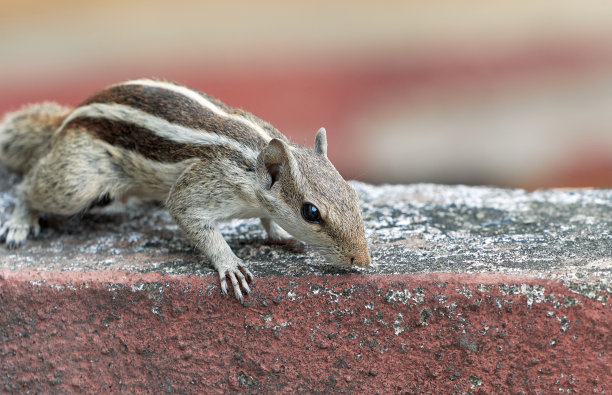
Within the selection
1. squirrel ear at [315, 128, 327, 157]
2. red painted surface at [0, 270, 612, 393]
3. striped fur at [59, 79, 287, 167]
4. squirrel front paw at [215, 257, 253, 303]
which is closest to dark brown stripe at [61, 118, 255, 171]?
striped fur at [59, 79, 287, 167]

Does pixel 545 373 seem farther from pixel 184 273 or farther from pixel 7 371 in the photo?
pixel 7 371

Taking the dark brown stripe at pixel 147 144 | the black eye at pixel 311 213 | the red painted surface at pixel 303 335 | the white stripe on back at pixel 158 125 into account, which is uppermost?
the white stripe on back at pixel 158 125

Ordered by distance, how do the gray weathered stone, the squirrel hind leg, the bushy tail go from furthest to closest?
the bushy tail, the squirrel hind leg, the gray weathered stone

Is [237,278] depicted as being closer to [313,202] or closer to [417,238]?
[313,202]

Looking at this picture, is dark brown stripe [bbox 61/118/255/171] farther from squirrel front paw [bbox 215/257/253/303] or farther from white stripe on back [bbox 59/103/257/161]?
squirrel front paw [bbox 215/257/253/303]

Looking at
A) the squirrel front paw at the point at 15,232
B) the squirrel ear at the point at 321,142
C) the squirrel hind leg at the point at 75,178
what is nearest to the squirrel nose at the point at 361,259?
the squirrel ear at the point at 321,142

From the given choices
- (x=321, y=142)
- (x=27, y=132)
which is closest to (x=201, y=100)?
(x=321, y=142)

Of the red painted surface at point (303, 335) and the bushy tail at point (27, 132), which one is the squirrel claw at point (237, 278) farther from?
the bushy tail at point (27, 132)
